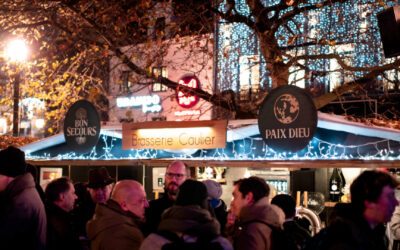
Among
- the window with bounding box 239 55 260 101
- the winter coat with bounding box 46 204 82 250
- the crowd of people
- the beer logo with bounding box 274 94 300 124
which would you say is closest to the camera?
the crowd of people

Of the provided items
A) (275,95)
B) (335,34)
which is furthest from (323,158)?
(335,34)

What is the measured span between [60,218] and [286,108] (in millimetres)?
3436

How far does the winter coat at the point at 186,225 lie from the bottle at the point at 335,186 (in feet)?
25.3

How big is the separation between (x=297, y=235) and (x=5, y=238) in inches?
103

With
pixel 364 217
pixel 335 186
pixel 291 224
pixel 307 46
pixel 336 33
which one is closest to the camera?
pixel 364 217

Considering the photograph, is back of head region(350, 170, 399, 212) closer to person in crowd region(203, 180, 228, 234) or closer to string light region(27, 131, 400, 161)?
person in crowd region(203, 180, 228, 234)

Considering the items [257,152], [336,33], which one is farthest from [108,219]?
[336,33]

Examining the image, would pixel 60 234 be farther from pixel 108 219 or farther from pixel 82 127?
pixel 82 127

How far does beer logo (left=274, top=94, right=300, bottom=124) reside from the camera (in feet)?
24.5

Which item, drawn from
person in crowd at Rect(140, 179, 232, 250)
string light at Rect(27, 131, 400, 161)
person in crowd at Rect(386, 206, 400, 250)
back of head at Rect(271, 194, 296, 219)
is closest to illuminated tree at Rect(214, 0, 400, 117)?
string light at Rect(27, 131, 400, 161)

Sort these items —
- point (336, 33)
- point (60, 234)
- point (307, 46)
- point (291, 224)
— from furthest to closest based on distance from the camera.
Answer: point (307, 46) < point (336, 33) < point (291, 224) < point (60, 234)

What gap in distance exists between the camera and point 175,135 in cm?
910

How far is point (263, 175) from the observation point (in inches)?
461

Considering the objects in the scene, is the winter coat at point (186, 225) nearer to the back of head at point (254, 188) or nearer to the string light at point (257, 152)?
the back of head at point (254, 188)
